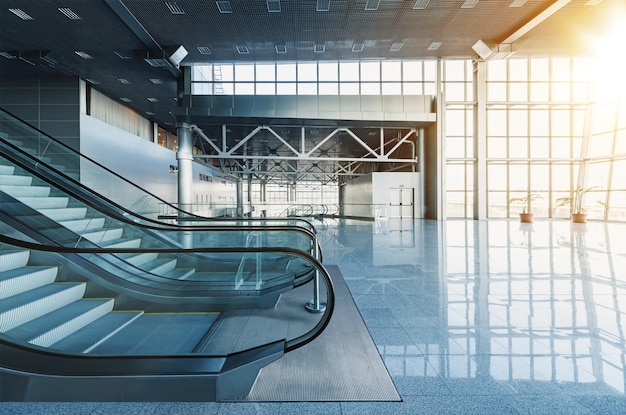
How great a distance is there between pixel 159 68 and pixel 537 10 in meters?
14.6

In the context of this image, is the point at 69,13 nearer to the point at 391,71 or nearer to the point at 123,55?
the point at 123,55

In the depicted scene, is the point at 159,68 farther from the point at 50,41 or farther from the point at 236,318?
the point at 236,318

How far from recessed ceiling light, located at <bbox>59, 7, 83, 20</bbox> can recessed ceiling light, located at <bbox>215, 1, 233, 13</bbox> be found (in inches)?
168

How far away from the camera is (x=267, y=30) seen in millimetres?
11727

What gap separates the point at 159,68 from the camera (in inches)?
538

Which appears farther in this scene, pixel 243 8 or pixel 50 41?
pixel 50 41

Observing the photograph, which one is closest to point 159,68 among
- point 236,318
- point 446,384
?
point 236,318

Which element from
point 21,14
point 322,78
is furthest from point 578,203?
point 21,14

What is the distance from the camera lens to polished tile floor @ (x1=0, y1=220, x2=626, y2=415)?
212 cm

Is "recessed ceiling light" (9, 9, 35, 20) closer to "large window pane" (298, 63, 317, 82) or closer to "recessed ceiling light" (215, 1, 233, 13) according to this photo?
"recessed ceiling light" (215, 1, 233, 13)

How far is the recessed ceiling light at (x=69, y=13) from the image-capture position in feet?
30.9

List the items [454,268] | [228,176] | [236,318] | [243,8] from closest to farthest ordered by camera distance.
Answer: [236,318] → [454,268] → [243,8] → [228,176]

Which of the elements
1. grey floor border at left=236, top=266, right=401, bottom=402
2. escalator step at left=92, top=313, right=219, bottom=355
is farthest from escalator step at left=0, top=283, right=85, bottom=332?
grey floor border at left=236, top=266, right=401, bottom=402

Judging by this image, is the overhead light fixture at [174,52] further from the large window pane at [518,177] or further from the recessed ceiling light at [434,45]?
the large window pane at [518,177]
